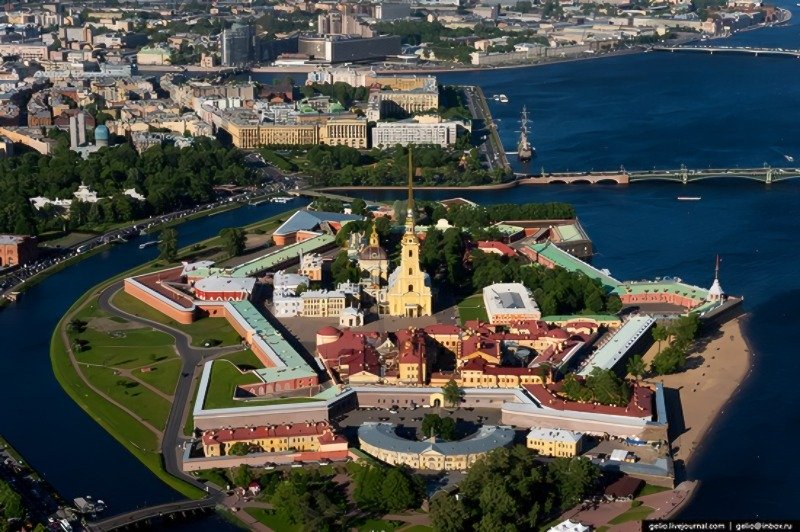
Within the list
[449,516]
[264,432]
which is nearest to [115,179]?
[264,432]

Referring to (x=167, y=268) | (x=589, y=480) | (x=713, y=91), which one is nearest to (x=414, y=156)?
(x=167, y=268)

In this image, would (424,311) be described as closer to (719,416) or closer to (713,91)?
(719,416)

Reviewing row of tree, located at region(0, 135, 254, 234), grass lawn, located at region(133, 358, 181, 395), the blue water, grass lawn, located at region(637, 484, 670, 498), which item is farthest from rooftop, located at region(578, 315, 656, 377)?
row of tree, located at region(0, 135, 254, 234)

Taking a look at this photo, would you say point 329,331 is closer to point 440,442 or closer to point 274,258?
point 440,442

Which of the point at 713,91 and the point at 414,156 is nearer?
the point at 414,156

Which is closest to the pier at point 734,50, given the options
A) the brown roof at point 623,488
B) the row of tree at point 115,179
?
the row of tree at point 115,179

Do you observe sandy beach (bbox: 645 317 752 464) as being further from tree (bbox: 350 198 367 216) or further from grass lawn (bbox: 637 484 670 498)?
tree (bbox: 350 198 367 216)
